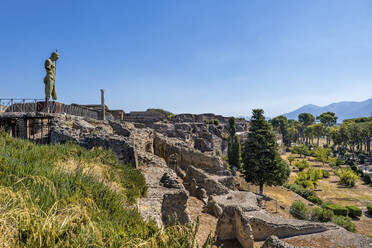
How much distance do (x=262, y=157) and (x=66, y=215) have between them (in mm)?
24173

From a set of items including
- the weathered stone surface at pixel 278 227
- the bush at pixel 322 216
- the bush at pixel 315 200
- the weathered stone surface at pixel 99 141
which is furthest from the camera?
the bush at pixel 315 200

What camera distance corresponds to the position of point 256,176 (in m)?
24.3

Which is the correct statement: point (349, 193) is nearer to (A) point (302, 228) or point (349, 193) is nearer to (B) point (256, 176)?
(B) point (256, 176)

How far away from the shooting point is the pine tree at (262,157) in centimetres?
2411

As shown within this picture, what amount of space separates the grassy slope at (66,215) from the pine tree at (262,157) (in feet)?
69.4

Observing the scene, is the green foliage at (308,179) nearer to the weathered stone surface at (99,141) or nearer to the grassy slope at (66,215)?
the weathered stone surface at (99,141)

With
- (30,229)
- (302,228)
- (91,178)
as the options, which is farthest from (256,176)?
(30,229)

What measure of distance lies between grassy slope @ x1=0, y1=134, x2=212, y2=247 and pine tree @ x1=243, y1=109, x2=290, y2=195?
69.4 feet

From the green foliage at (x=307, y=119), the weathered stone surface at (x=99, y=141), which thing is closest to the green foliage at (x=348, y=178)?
the weathered stone surface at (x=99, y=141)

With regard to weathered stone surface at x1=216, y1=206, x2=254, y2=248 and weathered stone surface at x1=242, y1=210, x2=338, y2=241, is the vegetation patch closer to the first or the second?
weathered stone surface at x1=242, y1=210, x2=338, y2=241

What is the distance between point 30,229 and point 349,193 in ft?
138

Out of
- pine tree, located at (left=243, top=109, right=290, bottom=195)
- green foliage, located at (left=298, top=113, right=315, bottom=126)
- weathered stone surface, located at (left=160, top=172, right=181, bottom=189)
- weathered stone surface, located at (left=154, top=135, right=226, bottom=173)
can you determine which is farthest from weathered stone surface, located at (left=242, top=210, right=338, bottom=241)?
green foliage, located at (left=298, top=113, right=315, bottom=126)

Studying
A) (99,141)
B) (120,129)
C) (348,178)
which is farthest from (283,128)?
(99,141)

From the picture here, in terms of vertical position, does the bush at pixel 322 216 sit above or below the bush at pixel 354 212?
above
